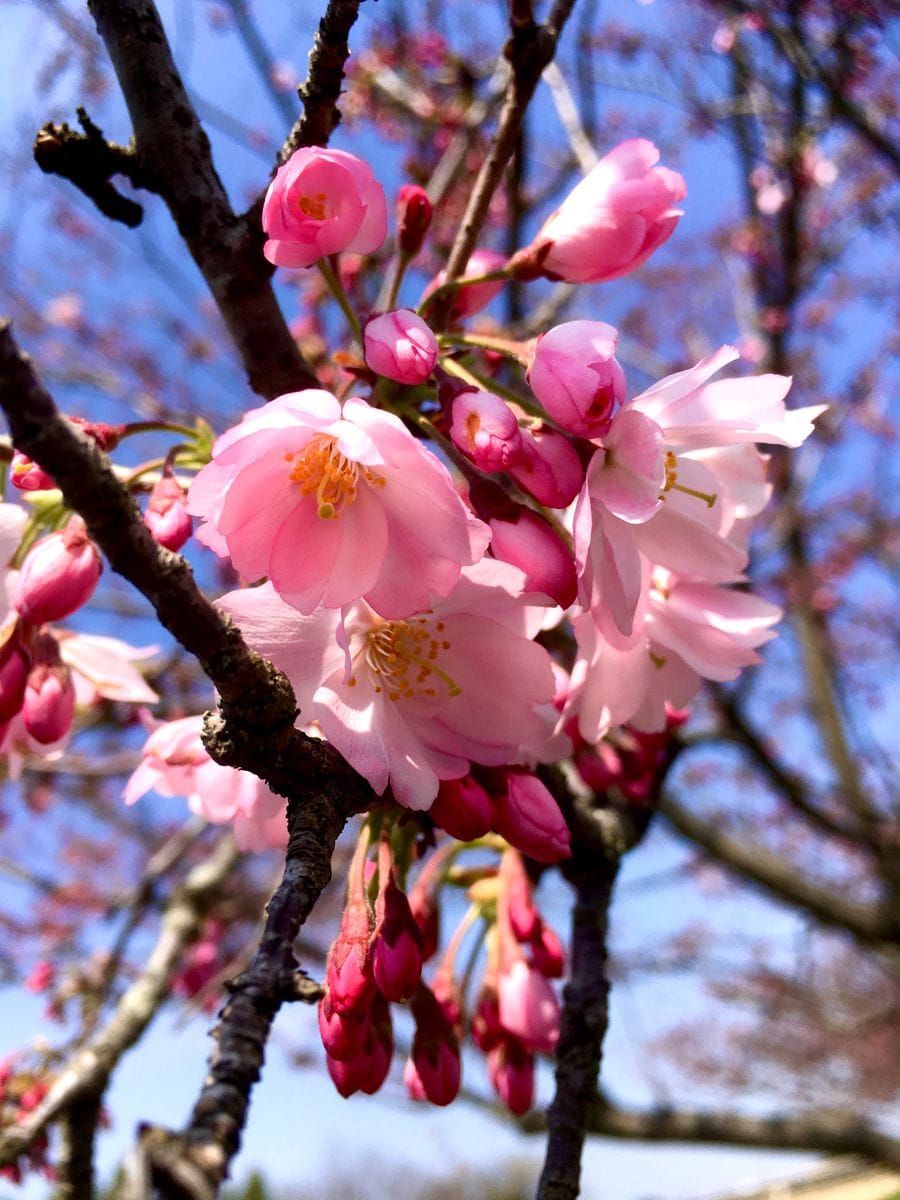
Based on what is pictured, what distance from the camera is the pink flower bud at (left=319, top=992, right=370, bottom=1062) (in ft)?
3.13

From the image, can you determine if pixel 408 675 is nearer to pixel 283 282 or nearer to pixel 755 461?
pixel 755 461

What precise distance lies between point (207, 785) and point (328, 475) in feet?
1.58

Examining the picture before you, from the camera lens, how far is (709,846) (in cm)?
441

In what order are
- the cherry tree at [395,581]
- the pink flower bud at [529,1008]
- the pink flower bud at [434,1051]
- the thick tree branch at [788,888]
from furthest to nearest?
the thick tree branch at [788,888] < the pink flower bud at [529,1008] < the pink flower bud at [434,1051] < the cherry tree at [395,581]

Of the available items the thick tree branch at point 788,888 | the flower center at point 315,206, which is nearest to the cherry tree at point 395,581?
the flower center at point 315,206

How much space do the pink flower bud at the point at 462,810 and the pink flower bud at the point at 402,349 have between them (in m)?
0.45

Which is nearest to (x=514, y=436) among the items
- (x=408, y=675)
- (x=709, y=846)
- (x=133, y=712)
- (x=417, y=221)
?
(x=408, y=675)

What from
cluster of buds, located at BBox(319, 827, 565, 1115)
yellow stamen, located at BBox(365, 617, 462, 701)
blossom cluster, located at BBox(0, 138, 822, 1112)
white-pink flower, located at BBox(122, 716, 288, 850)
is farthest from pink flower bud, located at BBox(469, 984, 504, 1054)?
yellow stamen, located at BBox(365, 617, 462, 701)

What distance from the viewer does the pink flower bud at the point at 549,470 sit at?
942 mm

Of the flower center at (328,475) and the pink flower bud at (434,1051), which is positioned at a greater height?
the flower center at (328,475)

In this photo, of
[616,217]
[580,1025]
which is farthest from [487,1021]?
[616,217]

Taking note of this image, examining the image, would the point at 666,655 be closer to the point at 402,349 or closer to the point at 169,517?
the point at 402,349

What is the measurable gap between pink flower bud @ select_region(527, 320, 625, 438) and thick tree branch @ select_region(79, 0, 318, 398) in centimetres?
47

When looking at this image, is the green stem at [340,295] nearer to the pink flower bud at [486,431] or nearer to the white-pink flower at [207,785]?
the pink flower bud at [486,431]
